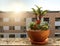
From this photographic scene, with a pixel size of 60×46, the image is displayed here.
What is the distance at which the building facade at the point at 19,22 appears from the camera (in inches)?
73.9

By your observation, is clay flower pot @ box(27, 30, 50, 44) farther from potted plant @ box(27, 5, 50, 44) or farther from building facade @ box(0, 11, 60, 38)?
building facade @ box(0, 11, 60, 38)

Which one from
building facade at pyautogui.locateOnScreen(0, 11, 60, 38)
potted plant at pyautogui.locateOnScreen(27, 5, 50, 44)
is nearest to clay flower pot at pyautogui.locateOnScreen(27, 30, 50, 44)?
potted plant at pyautogui.locateOnScreen(27, 5, 50, 44)

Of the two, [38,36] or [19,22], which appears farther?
[19,22]

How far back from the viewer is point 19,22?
1.89 metres

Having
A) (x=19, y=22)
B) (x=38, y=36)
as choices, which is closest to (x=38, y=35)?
(x=38, y=36)

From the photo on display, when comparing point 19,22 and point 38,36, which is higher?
point 19,22

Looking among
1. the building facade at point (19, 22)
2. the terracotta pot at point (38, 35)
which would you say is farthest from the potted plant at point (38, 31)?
the building facade at point (19, 22)

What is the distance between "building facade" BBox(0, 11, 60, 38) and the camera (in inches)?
73.9

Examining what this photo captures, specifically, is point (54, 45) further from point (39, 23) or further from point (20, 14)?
point (20, 14)

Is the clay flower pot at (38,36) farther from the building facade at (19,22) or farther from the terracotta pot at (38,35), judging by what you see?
the building facade at (19,22)

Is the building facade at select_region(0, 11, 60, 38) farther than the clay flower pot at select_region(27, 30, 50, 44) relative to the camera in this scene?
Yes

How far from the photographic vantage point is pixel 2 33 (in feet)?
6.23

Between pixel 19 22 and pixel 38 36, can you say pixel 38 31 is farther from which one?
pixel 19 22

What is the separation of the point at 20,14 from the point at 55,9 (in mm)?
482
